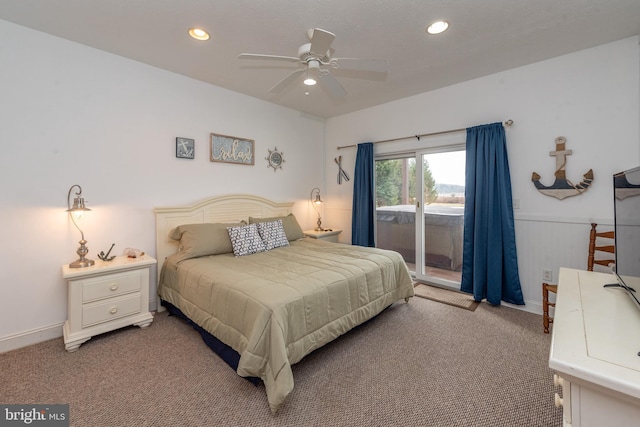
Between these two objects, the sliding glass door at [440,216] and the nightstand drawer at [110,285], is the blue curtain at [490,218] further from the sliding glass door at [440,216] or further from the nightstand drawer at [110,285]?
the nightstand drawer at [110,285]

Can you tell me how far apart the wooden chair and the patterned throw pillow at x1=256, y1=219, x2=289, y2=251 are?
2689 millimetres

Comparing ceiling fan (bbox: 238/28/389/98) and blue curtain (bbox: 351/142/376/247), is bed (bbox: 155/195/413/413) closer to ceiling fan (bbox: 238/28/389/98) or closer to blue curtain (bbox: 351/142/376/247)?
blue curtain (bbox: 351/142/376/247)

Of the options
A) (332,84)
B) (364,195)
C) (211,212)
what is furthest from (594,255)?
(211,212)

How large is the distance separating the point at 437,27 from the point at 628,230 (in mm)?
1921

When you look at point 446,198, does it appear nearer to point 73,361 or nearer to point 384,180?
point 384,180

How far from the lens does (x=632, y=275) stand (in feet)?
4.09

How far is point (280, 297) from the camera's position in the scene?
181 cm

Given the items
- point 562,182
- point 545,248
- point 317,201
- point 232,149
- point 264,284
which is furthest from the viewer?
point 317,201

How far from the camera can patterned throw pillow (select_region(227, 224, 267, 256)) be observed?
2973 mm

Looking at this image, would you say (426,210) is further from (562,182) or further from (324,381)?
(324,381)

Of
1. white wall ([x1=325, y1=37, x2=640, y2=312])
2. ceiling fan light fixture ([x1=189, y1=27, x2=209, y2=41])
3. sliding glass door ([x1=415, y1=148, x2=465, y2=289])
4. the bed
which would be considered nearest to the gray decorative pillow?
the bed

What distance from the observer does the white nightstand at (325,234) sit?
423cm

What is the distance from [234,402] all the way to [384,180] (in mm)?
3439

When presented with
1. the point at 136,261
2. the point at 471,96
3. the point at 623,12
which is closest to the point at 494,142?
the point at 471,96
